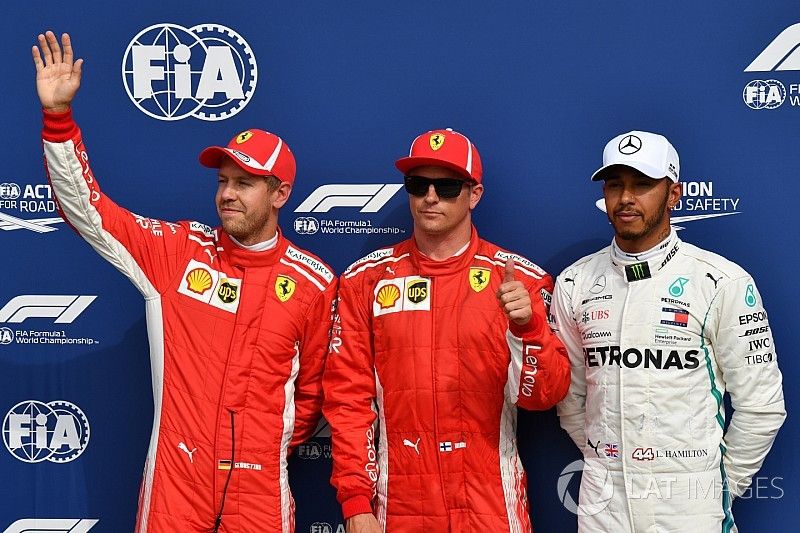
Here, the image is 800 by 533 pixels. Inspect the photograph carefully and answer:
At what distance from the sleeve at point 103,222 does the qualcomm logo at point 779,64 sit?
211cm

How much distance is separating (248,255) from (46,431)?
1.16m

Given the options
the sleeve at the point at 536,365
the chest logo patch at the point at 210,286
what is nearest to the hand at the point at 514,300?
the sleeve at the point at 536,365

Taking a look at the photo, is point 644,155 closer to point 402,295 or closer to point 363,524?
point 402,295

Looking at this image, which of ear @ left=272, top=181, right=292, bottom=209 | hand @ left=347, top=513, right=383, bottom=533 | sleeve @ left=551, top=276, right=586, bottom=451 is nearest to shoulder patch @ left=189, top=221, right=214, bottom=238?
ear @ left=272, top=181, right=292, bottom=209

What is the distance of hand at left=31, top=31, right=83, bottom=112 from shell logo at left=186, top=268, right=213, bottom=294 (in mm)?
667

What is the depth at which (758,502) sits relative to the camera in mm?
3414

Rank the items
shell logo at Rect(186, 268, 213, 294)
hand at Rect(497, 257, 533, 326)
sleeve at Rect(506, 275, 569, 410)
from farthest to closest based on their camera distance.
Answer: shell logo at Rect(186, 268, 213, 294) → sleeve at Rect(506, 275, 569, 410) → hand at Rect(497, 257, 533, 326)

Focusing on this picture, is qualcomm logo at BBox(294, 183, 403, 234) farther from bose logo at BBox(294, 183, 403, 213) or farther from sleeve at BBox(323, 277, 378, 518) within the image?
sleeve at BBox(323, 277, 378, 518)

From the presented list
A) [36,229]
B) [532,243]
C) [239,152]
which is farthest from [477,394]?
[36,229]

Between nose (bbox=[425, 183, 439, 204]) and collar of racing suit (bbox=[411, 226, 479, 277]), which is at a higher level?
nose (bbox=[425, 183, 439, 204])

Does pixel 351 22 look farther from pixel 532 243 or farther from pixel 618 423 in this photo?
pixel 618 423

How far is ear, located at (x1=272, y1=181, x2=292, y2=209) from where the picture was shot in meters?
3.18

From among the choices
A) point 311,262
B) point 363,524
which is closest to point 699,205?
point 311,262

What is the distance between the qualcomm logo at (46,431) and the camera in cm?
357
